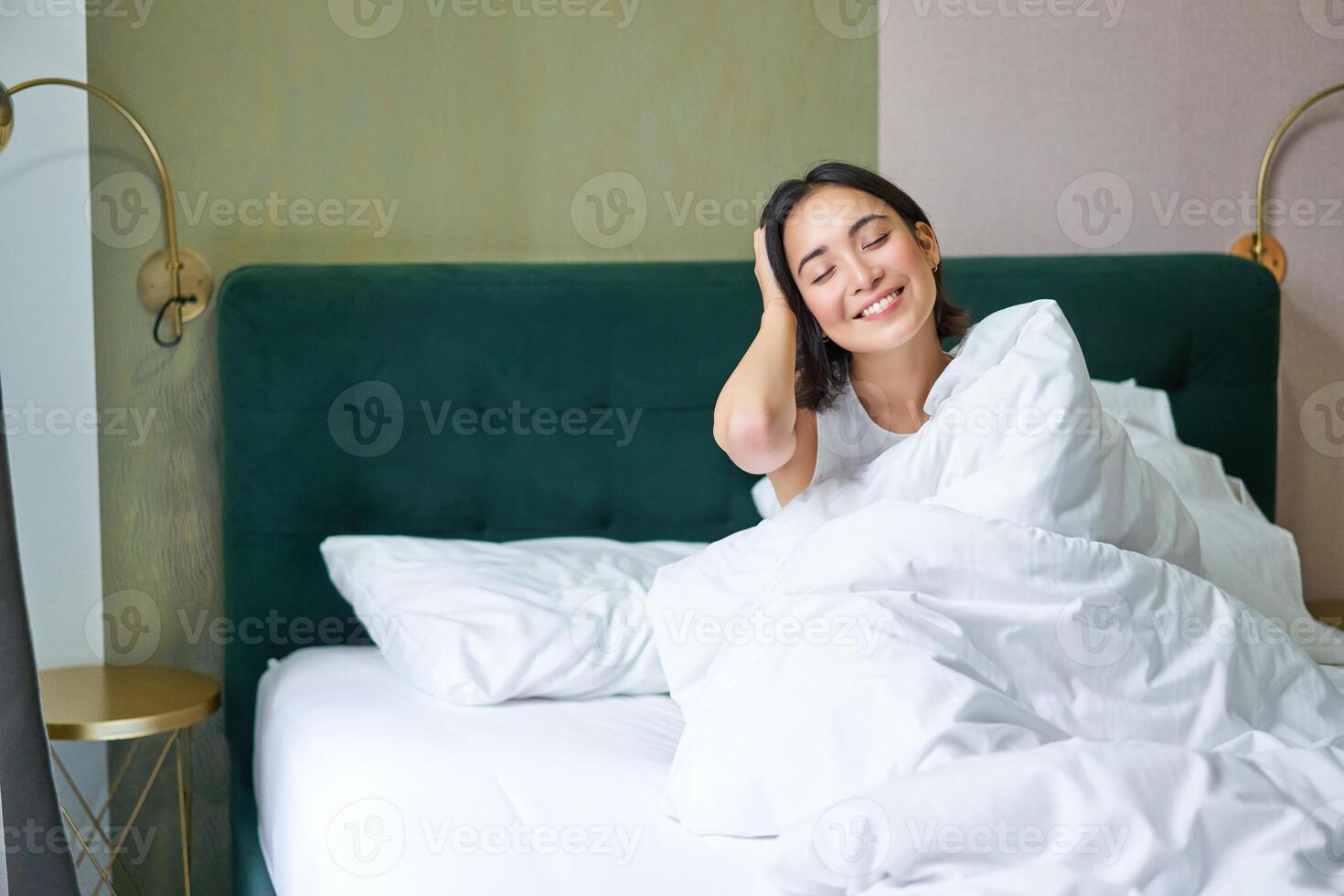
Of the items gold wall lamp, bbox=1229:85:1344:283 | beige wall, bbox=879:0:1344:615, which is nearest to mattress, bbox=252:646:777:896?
beige wall, bbox=879:0:1344:615

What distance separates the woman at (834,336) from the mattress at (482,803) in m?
0.44

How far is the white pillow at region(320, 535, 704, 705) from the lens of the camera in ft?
5.71

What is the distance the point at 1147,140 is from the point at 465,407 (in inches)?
60.9

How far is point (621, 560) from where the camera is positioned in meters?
2.03

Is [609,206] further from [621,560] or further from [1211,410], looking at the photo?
[1211,410]

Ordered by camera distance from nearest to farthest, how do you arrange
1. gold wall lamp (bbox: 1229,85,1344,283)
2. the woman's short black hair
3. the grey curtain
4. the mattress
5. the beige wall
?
the mattress < the grey curtain < the woman's short black hair < the beige wall < gold wall lamp (bbox: 1229,85,1344,283)

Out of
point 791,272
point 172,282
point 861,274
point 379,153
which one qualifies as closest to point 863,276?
point 861,274

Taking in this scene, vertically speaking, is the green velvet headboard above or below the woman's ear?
below

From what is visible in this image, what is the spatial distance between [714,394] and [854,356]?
50cm

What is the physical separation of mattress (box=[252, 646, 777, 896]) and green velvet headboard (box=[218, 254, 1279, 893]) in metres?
0.41

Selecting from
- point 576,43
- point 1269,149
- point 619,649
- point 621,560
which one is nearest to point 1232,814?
point 619,649

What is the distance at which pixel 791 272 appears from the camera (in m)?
1.77

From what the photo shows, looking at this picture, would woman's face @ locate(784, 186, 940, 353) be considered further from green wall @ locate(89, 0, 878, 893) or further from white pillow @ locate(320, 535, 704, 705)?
green wall @ locate(89, 0, 878, 893)

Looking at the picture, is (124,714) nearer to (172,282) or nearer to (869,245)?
(172,282)
